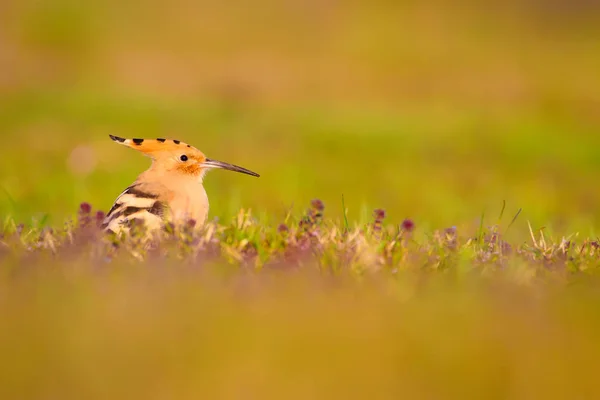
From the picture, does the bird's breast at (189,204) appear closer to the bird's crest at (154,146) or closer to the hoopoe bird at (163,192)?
the hoopoe bird at (163,192)

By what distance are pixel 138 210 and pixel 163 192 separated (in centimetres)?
19

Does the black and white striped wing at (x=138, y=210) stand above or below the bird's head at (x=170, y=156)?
below

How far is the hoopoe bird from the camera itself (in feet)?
15.1

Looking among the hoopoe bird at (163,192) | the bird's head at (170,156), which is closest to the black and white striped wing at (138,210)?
the hoopoe bird at (163,192)

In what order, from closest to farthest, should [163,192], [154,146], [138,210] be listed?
[138,210] → [163,192] → [154,146]

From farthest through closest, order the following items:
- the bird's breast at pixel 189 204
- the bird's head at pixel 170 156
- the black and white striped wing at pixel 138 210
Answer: the bird's head at pixel 170 156 < the bird's breast at pixel 189 204 < the black and white striped wing at pixel 138 210

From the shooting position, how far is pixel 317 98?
20562 mm

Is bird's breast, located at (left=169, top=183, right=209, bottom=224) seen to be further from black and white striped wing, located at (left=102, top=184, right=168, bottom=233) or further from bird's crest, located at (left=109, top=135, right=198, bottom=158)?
bird's crest, located at (left=109, top=135, right=198, bottom=158)

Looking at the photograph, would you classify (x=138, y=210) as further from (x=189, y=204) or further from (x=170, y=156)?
(x=170, y=156)

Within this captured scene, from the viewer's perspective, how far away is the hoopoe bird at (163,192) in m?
4.61

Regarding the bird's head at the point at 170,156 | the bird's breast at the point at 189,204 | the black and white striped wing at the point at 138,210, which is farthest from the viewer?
the bird's head at the point at 170,156

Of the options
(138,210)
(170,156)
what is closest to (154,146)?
(170,156)

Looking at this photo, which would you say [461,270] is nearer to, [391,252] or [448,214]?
[391,252]

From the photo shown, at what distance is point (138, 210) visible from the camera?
4.62 meters
